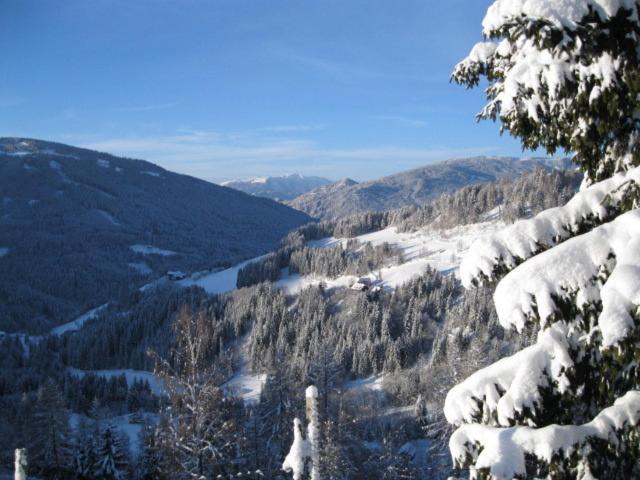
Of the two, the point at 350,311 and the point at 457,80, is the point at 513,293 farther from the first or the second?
the point at 350,311

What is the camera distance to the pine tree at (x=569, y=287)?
3.86 m

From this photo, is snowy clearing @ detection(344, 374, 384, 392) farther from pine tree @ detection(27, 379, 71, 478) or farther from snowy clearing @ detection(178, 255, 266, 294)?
snowy clearing @ detection(178, 255, 266, 294)

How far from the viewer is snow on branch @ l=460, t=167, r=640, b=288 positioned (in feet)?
15.3

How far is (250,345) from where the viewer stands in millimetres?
106438

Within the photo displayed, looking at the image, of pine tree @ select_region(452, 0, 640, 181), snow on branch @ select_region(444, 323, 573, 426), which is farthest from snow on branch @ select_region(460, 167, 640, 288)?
snow on branch @ select_region(444, 323, 573, 426)

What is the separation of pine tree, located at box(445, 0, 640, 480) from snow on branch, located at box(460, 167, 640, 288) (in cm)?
1

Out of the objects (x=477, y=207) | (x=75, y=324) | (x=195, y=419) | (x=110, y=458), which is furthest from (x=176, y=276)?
(x=195, y=419)

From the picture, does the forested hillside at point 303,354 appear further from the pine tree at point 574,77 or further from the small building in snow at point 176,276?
the pine tree at point 574,77

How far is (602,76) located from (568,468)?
3562 mm

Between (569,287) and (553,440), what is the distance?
1.25 m

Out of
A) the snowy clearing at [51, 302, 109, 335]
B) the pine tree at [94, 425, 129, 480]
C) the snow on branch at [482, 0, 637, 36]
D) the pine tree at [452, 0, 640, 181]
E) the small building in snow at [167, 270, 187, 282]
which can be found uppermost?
the snow on branch at [482, 0, 637, 36]

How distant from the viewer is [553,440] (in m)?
3.84

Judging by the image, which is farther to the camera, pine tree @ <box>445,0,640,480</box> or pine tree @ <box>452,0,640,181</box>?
pine tree @ <box>452,0,640,181</box>

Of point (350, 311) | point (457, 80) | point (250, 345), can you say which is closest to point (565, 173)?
point (350, 311)
